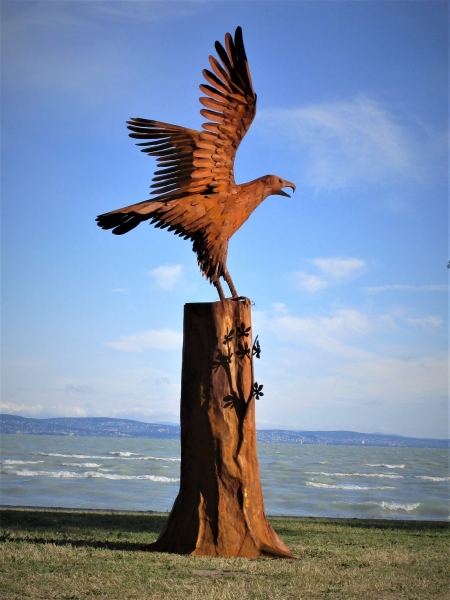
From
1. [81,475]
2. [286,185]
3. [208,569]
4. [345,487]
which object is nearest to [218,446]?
[208,569]

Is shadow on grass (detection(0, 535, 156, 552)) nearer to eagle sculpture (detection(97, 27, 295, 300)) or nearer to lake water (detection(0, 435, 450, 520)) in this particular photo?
eagle sculpture (detection(97, 27, 295, 300))

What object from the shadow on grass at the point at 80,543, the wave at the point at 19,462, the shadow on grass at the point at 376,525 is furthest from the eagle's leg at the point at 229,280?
the wave at the point at 19,462

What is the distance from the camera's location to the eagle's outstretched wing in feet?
23.2

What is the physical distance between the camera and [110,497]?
17094mm

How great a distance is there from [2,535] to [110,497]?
31.1 feet

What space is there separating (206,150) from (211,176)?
28cm

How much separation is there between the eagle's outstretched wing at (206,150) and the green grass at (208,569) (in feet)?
10.6

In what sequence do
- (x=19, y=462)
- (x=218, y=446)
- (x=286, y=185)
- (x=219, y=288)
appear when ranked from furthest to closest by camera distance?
(x=19, y=462)
(x=286, y=185)
(x=219, y=288)
(x=218, y=446)

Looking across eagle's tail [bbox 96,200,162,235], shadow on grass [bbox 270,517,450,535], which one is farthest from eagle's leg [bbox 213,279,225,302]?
shadow on grass [bbox 270,517,450,535]

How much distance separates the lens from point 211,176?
7.36 metres

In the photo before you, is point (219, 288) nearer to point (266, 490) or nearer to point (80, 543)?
point (80, 543)

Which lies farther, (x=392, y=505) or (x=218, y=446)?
(x=392, y=505)

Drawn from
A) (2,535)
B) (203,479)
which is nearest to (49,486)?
(2,535)

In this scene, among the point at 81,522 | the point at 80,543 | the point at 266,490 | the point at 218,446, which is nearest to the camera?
the point at 218,446
